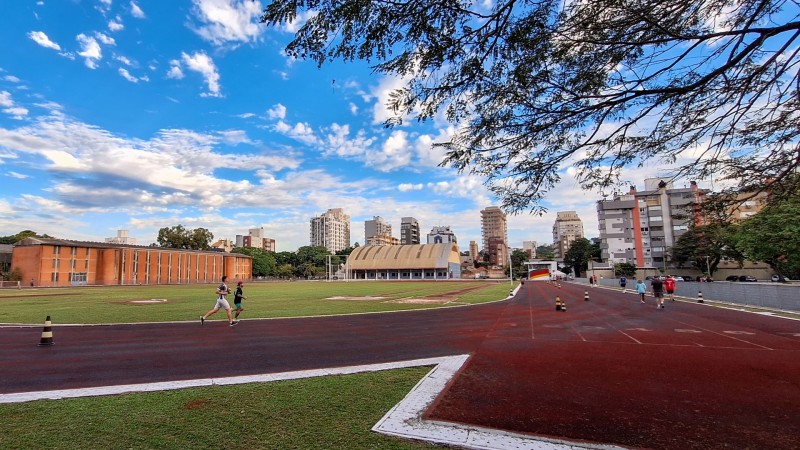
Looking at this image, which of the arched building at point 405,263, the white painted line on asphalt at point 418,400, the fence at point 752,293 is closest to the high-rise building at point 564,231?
the arched building at point 405,263

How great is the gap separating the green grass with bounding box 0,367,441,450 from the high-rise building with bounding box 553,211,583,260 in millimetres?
180465

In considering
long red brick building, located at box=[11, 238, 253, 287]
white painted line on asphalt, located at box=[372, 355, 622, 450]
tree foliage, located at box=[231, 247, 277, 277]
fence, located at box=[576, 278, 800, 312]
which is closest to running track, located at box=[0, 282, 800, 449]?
white painted line on asphalt, located at box=[372, 355, 622, 450]

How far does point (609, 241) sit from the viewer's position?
8700 cm

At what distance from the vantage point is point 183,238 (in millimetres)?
99875

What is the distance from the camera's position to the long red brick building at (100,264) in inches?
2606

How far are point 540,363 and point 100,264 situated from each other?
284 feet

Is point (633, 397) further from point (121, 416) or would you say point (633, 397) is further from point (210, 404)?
point (121, 416)

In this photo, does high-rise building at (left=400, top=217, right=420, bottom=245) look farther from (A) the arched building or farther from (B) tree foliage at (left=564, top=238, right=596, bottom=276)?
(B) tree foliage at (left=564, top=238, right=596, bottom=276)

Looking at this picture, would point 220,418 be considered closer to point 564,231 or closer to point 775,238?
point 775,238

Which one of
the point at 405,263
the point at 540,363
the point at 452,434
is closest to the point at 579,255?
the point at 405,263

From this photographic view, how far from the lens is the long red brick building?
66188 millimetres

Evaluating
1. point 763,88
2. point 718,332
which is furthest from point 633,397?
point 718,332

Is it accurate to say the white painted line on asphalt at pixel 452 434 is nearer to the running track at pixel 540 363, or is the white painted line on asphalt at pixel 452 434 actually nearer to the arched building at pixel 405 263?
the running track at pixel 540 363

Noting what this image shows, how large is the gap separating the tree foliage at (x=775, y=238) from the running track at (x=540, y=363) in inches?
1052
